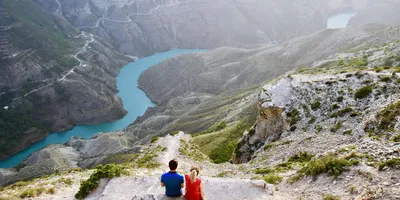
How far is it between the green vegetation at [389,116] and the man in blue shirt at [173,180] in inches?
650

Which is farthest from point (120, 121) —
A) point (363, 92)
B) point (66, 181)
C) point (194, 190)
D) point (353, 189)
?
point (353, 189)

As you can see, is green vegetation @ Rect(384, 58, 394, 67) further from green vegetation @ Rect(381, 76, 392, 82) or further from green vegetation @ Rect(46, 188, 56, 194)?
green vegetation @ Rect(46, 188, 56, 194)

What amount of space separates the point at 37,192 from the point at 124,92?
143895 millimetres

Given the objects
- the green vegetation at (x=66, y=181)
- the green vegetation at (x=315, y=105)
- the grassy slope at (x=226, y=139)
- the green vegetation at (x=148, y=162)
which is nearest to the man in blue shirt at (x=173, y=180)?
the green vegetation at (x=66, y=181)

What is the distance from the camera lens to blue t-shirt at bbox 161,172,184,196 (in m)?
14.6

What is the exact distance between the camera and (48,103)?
136750 millimetres

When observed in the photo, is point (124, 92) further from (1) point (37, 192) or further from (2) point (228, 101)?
(1) point (37, 192)

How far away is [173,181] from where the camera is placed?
1472cm

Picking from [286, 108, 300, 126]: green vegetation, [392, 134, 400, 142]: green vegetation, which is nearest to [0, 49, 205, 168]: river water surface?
[286, 108, 300, 126]: green vegetation

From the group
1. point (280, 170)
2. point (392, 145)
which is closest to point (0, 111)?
point (280, 170)

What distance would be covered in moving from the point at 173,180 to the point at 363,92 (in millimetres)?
24718

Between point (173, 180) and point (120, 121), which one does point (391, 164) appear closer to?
point (173, 180)

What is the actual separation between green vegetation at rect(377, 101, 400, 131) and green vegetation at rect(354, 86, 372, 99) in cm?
560

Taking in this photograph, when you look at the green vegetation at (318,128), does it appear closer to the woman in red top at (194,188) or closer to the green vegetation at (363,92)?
the green vegetation at (363,92)
